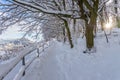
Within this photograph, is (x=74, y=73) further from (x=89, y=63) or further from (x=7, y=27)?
(x=7, y=27)

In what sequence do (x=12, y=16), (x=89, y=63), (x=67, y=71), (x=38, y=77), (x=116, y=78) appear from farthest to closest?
(x=12, y=16)
(x=89, y=63)
(x=67, y=71)
(x=38, y=77)
(x=116, y=78)

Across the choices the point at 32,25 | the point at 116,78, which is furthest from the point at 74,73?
the point at 32,25

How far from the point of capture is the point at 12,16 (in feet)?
51.7

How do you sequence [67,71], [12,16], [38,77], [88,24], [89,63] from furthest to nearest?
1. [12,16]
2. [88,24]
3. [89,63]
4. [67,71]
5. [38,77]

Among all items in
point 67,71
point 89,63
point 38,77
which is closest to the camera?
point 38,77

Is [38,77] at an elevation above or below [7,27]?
below

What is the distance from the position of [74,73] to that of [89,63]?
5.29 feet

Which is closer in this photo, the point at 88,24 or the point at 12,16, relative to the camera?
the point at 88,24

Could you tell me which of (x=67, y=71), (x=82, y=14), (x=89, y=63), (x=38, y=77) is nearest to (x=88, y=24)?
(x=82, y=14)

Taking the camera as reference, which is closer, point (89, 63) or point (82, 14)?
point (89, 63)

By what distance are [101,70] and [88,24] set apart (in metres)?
4.92

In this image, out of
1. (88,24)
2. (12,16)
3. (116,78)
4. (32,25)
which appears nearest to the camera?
(116,78)

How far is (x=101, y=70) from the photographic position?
8094 millimetres

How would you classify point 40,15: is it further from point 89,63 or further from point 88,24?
point 89,63
